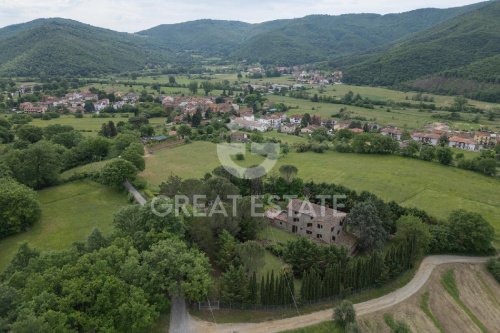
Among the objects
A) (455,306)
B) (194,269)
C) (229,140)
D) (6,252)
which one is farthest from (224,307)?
(229,140)

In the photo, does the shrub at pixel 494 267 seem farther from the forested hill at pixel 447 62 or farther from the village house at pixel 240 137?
the forested hill at pixel 447 62

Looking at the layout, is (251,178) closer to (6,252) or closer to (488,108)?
(6,252)

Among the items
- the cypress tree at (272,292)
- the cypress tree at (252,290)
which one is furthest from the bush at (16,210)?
the cypress tree at (272,292)

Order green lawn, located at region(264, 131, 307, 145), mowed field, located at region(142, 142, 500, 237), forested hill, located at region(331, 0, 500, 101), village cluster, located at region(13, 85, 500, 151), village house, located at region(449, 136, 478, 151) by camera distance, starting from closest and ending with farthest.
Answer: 1. mowed field, located at region(142, 142, 500, 237)
2. village house, located at region(449, 136, 478, 151)
3. village cluster, located at region(13, 85, 500, 151)
4. green lawn, located at region(264, 131, 307, 145)
5. forested hill, located at region(331, 0, 500, 101)

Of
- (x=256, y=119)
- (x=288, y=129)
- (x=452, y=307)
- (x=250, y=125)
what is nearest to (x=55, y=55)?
(x=256, y=119)

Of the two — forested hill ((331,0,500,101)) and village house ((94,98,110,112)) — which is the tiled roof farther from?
forested hill ((331,0,500,101))

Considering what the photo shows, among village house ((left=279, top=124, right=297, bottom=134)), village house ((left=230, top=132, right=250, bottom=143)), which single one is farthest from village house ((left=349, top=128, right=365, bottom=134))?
village house ((left=230, top=132, right=250, bottom=143))
